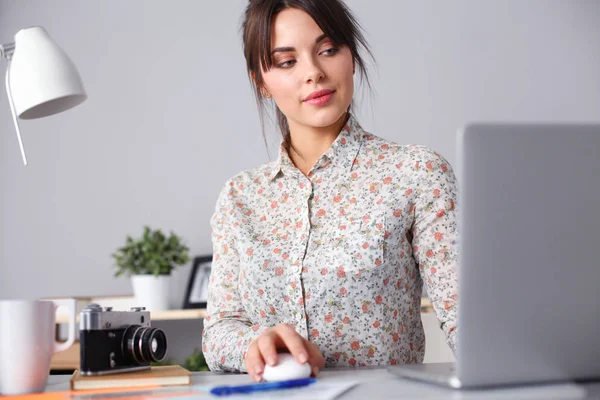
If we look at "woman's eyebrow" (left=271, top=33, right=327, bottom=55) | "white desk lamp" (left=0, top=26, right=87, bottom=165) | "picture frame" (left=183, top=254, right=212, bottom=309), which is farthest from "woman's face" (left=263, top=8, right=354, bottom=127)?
"picture frame" (left=183, top=254, right=212, bottom=309)

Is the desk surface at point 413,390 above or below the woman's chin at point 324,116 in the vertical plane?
below

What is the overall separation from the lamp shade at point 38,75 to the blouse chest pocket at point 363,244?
0.51m

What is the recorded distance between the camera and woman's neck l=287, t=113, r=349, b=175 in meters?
1.44

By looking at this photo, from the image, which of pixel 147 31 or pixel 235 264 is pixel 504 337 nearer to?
pixel 235 264

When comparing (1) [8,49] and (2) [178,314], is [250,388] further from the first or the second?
(2) [178,314]

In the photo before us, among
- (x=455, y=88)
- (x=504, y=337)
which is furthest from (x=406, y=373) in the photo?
(x=455, y=88)

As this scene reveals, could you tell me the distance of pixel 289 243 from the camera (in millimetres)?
1345

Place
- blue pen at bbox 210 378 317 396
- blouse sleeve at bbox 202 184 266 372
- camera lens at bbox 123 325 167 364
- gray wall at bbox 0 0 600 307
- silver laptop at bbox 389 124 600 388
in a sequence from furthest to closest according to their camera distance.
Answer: gray wall at bbox 0 0 600 307 < blouse sleeve at bbox 202 184 266 372 < camera lens at bbox 123 325 167 364 < blue pen at bbox 210 378 317 396 < silver laptop at bbox 389 124 600 388

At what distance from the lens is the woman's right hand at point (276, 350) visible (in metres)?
0.91

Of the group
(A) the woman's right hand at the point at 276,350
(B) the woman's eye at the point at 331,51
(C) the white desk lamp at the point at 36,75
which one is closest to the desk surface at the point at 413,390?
(A) the woman's right hand at the point at 276,350

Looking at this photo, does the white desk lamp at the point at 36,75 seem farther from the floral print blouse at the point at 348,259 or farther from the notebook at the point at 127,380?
the floral print blouse at the point at 348,259

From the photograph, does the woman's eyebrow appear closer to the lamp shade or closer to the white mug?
the lamp shade

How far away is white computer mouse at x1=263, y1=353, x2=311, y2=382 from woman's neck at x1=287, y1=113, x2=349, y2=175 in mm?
600

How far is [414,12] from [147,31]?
119cm
